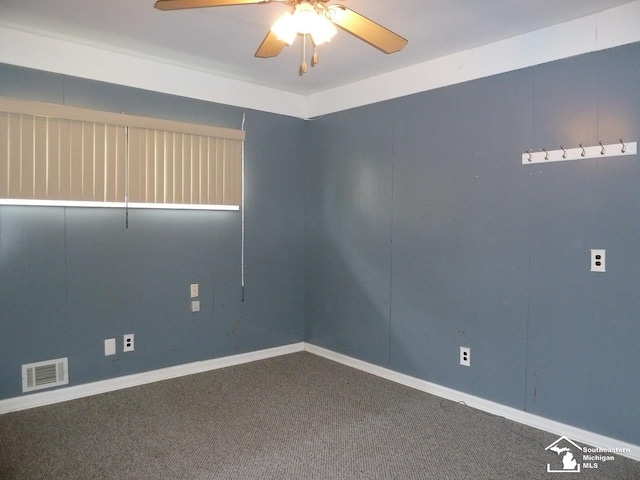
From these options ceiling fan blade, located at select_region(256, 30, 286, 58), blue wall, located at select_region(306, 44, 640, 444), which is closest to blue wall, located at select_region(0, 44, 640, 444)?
blue wall, located at select_region(306, 44, 640, 444)

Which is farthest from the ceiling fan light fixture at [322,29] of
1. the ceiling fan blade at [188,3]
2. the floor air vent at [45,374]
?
the floor air vent at [45,374]

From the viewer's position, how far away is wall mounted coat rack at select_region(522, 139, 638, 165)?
2.61 m

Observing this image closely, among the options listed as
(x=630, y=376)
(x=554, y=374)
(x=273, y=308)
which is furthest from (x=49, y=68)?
(x=630, y=376)

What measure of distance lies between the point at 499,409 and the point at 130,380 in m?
2.77

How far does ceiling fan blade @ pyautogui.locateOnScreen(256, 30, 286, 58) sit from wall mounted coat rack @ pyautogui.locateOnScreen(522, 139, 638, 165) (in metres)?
1.77

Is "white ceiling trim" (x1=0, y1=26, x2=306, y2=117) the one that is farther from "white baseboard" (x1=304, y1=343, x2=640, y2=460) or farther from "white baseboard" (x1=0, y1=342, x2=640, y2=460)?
"white baseboard" (x1=304, y1=343, x2=640, y2=460)

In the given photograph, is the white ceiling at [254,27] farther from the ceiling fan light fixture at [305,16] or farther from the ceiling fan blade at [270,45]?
the ceiling fan light fixture at [305,16]

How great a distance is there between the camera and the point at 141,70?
11.8ft

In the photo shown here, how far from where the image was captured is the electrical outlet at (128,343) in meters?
3.56

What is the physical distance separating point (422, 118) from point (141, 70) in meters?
2.26

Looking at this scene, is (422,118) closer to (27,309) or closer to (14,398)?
(27,309)

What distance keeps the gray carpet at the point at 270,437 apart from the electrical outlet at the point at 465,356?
0.31 m

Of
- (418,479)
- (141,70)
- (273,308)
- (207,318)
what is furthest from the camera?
(273,308)

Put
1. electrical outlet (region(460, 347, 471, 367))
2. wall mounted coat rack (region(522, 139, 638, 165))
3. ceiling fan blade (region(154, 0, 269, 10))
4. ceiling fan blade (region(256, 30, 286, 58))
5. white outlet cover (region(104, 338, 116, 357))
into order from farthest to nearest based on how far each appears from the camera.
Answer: white outlet cover (region(104, 338, 116, 357))
electrical outlet (region(460, 347, 471, 367))
wall mounted coat rack (region(522, 139, 638, 165))
ceiling fan blade (region(256, 30, 286, 58))
ceiling fan blade (region(154, 0, 269, 10))
